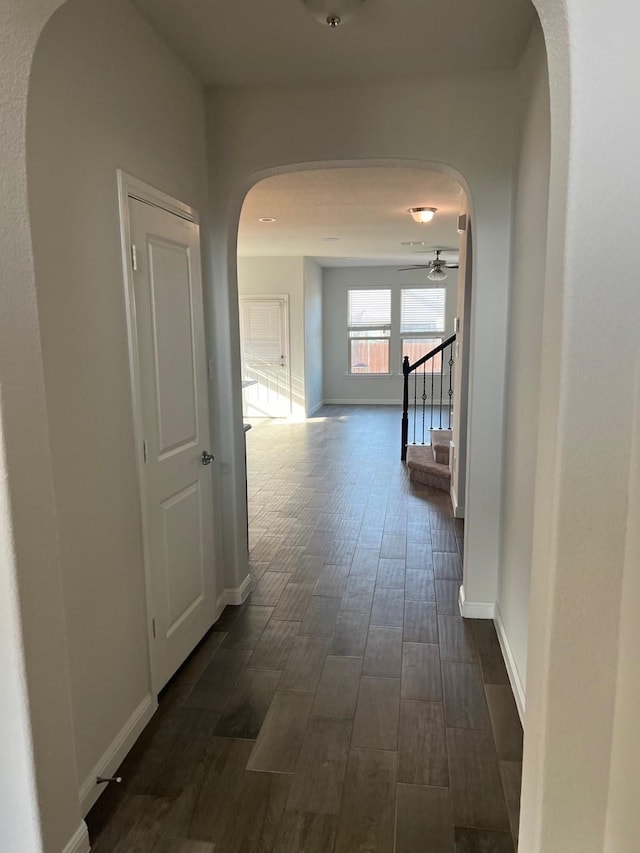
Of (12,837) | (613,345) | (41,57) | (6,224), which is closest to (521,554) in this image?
(613,345)

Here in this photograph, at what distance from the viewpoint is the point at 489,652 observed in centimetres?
279

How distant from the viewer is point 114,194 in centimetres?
201

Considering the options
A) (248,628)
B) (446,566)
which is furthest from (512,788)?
(446,566)

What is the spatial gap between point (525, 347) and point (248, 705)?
1.84m

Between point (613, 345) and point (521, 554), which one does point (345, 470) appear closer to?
point (521, 554)

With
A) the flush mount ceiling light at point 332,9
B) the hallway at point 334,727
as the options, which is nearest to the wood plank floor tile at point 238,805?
the hallway at point 334,727

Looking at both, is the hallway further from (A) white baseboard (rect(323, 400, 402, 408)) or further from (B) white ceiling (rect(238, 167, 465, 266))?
(A) white baseboard (rect(323, 400, 402, 408))

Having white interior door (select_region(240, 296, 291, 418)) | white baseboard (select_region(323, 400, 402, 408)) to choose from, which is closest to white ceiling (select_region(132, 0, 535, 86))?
white interior door (select_region(240, 296, 291, 418))

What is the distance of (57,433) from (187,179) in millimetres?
1501

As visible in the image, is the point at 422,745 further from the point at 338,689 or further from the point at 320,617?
the point at 320,617

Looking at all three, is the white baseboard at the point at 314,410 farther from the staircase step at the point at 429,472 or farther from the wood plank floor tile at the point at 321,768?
the wood plank floor tile at the point at 321,768

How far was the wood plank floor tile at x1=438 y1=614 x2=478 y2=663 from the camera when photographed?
276cm

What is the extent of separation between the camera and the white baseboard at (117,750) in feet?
6.10

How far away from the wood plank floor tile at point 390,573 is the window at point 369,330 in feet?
25.8
